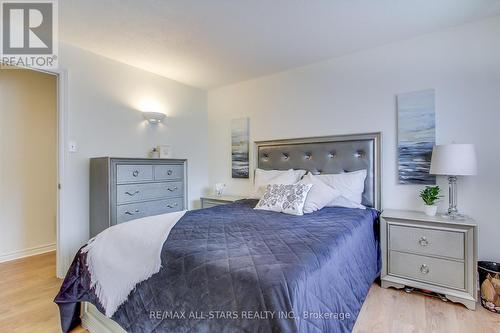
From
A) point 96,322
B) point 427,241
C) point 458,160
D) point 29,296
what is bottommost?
point 29,296

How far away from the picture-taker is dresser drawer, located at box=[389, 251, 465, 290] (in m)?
1.98

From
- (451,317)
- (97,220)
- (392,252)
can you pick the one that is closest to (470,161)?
(392,252)

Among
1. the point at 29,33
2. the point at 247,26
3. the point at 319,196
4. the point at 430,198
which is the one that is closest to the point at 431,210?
the point at 430,198

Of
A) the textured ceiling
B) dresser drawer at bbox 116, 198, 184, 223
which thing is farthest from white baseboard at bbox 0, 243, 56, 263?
the textured ceiling

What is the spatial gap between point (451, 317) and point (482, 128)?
5.10 ft

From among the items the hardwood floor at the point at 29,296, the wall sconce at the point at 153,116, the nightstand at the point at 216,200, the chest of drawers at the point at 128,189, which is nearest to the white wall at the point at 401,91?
the nightstand at the point at 216,200

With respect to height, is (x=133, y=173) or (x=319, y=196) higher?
(x=133, y=173)

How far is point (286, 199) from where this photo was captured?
2.31 meters

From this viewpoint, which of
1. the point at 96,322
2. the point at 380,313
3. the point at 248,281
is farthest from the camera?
the point at 380,313

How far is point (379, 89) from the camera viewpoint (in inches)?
105

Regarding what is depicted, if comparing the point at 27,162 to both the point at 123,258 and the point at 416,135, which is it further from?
the point at 416,135

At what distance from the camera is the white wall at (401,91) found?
7.11ft

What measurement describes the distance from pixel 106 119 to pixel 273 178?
6.68 feet

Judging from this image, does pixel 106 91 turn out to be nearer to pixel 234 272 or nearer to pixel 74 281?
pixel 74 281
